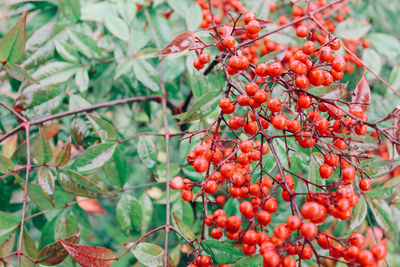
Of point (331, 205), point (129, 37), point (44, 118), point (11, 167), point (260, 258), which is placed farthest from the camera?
point (129, 37)

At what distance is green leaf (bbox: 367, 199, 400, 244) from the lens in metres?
1.08

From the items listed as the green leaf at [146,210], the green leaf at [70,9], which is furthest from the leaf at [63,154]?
the green leaf at [70,9]

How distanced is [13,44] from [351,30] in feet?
4.45

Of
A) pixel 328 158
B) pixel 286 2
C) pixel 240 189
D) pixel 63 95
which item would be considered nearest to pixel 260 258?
pixel 240 189

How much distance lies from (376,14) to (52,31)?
1.67 meters

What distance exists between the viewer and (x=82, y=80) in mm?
1302

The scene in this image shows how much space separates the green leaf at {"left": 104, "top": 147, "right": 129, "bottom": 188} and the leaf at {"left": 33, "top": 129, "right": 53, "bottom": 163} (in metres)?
0.20

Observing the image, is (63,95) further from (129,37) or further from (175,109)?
(175,109)

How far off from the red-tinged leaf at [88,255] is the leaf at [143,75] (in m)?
0.64

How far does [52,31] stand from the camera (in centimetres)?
126

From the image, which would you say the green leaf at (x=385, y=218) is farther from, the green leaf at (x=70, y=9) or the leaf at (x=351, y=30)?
the green leaf at (x=70, y=9)

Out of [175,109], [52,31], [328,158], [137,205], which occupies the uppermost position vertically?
[52,31]

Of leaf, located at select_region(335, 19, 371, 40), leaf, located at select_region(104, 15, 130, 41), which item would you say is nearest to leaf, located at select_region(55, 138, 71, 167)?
leaf, located at select_region(104, 15, 130, 41)

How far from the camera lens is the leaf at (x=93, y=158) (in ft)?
3.51
